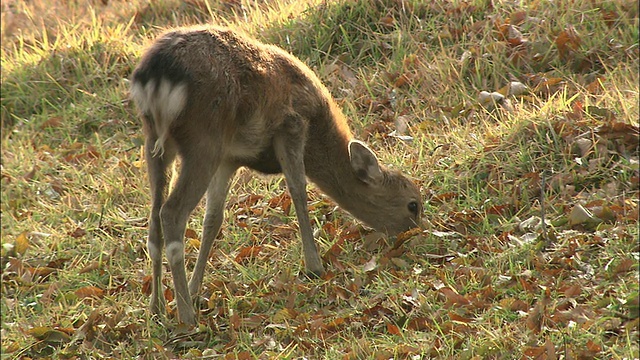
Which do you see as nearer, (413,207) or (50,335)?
(50,335)

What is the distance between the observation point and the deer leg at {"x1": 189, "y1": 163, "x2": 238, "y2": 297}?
7.14 m

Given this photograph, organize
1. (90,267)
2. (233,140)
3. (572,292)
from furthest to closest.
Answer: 1. (90,267)
2. (233,140)
3. (572,292)

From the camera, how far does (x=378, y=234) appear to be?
751cm

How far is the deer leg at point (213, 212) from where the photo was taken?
714cm

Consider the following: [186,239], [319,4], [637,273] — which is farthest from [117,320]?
[319,4]

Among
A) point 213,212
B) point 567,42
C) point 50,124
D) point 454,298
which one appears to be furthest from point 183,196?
point 50,124

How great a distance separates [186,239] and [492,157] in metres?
2.46

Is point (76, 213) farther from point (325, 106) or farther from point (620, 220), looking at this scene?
point (620, 220)

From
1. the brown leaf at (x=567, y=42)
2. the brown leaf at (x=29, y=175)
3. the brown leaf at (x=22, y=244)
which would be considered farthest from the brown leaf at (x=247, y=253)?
the brown leaf at (x=567, y=42)

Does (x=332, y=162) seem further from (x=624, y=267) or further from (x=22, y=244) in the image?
(x=22, y=244)

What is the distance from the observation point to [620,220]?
6.45 meters

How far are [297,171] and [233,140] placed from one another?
1.89 ft

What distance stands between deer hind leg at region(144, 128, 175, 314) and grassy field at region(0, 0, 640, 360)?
308 mm

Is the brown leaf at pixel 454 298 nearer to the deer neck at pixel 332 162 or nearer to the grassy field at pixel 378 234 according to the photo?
the grassy field at pixel 378 234
